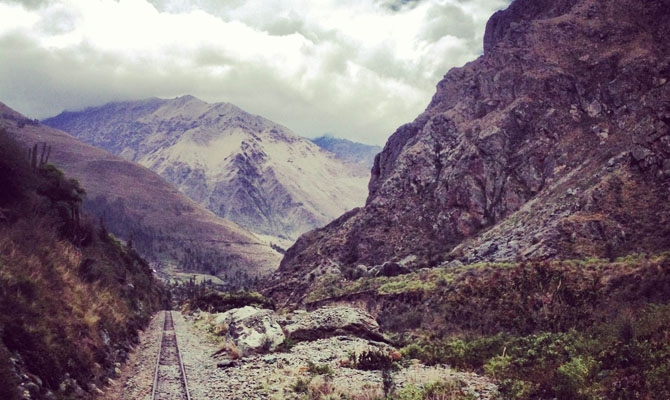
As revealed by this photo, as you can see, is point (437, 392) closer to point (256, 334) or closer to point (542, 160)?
point (256, 334)

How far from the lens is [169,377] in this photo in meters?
17.0

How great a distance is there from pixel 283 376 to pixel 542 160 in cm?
5969

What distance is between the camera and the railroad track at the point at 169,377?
1438 centimetres

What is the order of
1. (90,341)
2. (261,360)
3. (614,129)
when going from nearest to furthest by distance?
(90,341) < (261,360) < (614,129)

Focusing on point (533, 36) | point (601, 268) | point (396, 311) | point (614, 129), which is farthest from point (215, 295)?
point (533, 36)

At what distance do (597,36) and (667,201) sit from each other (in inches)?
1807

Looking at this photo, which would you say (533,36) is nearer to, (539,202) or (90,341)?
(539,202)

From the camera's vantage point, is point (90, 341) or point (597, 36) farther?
point (597, 36)

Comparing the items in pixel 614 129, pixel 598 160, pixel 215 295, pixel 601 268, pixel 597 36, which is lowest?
pixel 215 295

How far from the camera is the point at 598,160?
54.5m

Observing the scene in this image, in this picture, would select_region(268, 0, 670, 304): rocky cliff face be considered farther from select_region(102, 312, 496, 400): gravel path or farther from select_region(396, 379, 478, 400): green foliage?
select_region(396, 379, 478, 400): green foliage

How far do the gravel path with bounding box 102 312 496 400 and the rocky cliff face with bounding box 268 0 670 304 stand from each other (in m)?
28.0

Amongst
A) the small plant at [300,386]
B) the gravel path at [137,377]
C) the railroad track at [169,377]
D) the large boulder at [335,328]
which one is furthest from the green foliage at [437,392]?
the large boulder at [335,328]

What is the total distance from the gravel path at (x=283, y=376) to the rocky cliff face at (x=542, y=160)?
27988 mm
